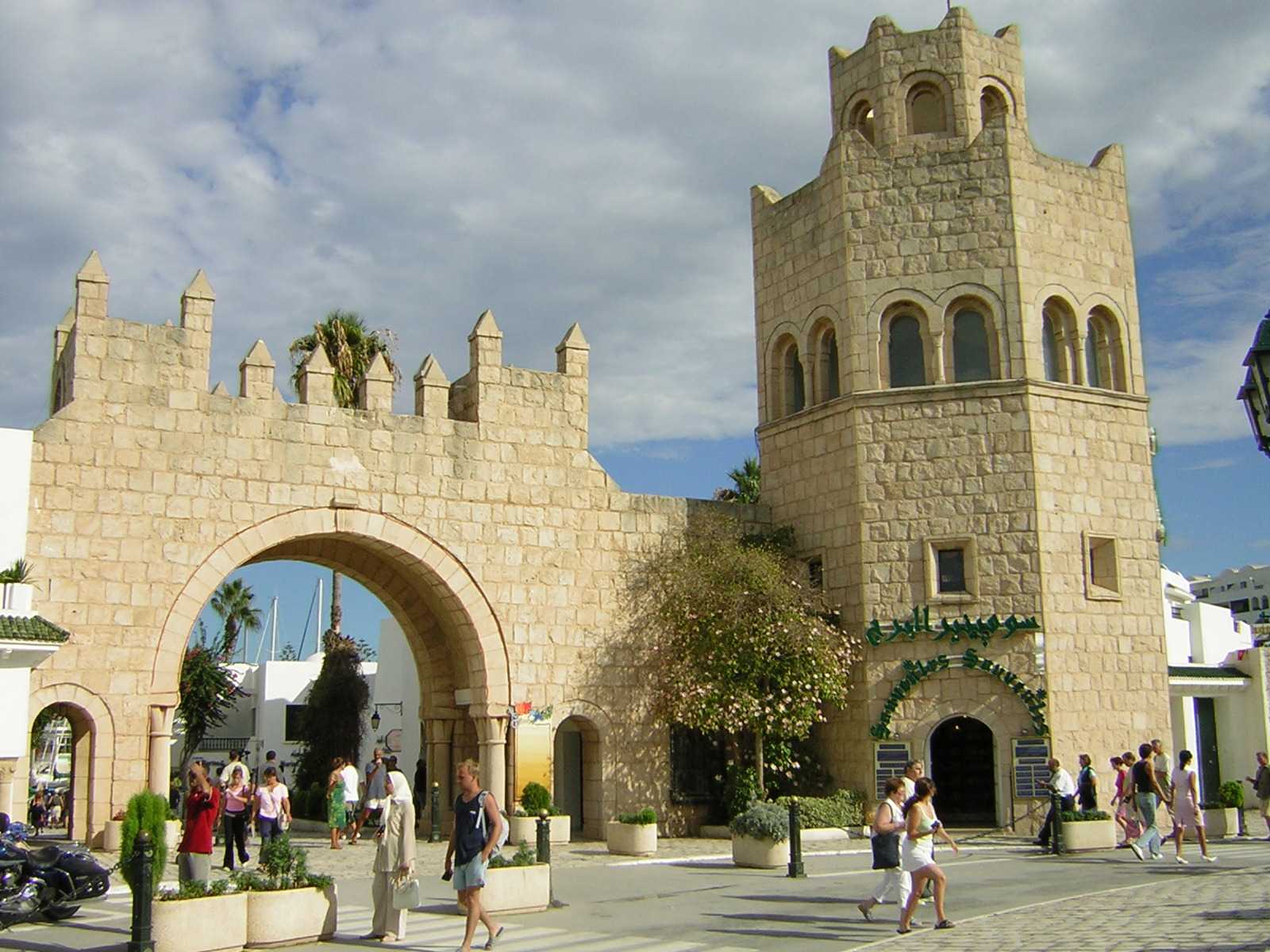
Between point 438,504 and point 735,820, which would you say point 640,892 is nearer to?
point 735,820

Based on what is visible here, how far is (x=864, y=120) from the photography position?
76.3 ft

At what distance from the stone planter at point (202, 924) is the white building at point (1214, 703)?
66.0ft

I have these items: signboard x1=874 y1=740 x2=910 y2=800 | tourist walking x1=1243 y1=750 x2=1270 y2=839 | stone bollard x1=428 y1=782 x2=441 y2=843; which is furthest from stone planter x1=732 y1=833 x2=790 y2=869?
tourist walking x1=1243 y1=750 x2=1270 y2=839

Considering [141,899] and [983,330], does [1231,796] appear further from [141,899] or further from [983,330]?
[141,899]

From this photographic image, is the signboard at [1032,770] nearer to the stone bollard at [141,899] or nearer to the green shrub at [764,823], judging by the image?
the green shrub at [764,823]

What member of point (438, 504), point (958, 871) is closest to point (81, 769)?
point (438, 504)

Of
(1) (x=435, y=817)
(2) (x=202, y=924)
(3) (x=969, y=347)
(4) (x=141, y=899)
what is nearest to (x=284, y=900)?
(2) (x=202, y=924)

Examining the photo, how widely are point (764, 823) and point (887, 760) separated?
4.92 meters

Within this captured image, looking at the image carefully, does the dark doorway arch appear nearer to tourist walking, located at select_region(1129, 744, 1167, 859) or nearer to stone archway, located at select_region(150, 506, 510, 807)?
tourist walking, located at select_region(1129, 744, 1167, 859)

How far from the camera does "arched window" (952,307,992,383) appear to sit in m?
21.2

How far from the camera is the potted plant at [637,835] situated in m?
17.8

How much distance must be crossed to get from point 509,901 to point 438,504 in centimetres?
858

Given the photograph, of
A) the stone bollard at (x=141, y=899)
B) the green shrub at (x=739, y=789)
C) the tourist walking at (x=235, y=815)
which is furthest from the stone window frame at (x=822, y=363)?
the stone bollard at (x=141, y=899)

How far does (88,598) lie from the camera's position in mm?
17234
